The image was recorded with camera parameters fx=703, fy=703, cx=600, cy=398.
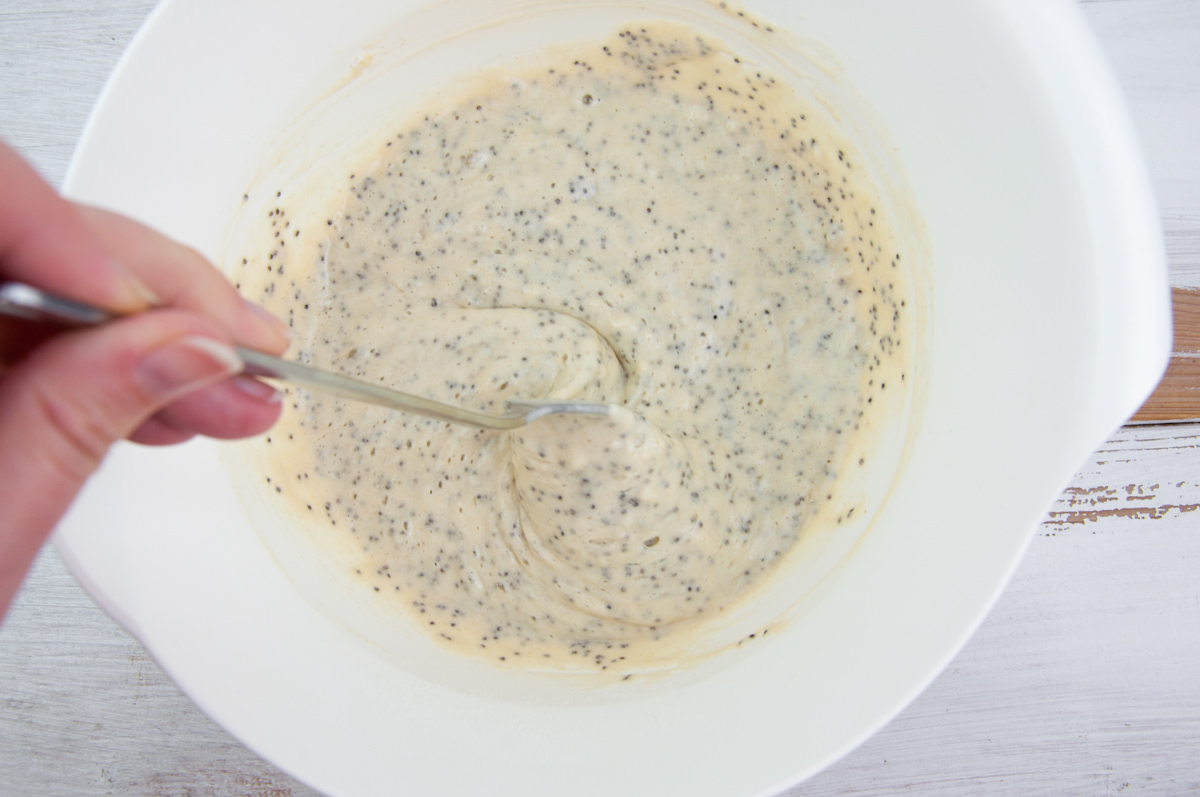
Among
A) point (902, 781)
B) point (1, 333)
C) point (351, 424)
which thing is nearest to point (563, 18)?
point (351, 424)

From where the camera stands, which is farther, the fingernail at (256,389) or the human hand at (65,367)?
the fingernail at (256,389)

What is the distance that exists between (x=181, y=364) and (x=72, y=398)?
6 cm

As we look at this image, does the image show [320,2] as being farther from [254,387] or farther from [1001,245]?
[1001,245]

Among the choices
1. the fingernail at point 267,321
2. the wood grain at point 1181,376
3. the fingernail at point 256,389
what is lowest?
the fingernail at point 256,389

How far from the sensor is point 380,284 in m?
0.92

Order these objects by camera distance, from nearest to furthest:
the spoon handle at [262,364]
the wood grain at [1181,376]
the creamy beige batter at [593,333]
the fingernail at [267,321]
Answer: the spoon handle at [262,364] < the fingernail at [267,321] < the creamy beige batter at [593,333] < the wood grain at [1181,376]

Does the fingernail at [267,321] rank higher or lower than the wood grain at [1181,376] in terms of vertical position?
lower

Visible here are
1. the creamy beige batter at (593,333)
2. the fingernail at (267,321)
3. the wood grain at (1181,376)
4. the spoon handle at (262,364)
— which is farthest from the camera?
the wood grain at (1181,376)

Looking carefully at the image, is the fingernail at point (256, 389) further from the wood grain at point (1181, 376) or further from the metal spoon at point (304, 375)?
the wood grain at point (1181, 376)

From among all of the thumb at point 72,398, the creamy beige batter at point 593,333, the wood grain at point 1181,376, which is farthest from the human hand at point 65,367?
the wood grain at point 1181,376

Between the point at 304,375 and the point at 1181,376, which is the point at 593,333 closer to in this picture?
the point at 304,375

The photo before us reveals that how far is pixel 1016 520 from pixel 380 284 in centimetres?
77

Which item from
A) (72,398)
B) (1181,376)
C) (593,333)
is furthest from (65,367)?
(1181,376)

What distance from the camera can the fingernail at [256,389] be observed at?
23.7 inches
